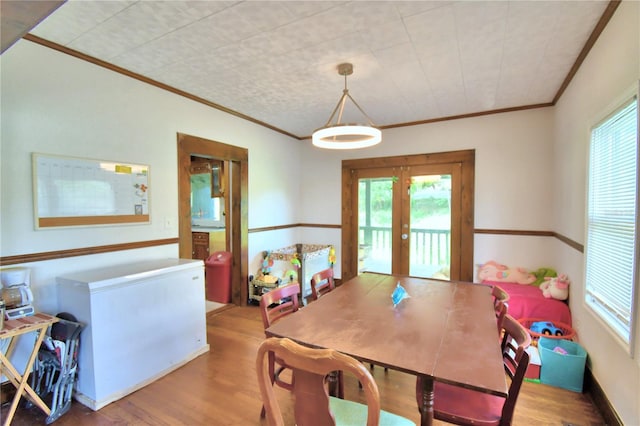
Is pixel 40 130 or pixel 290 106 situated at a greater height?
pixel 290 106

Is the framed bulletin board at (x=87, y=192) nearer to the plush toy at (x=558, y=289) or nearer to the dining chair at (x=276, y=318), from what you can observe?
the dining chair at (x=276, y=318)

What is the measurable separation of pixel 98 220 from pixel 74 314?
2.54ft

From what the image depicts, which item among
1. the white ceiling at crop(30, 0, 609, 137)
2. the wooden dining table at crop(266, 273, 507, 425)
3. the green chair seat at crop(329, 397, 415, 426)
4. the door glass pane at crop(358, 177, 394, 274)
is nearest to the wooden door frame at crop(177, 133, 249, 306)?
the white ceiling at crop(30, 0, 609, 137)

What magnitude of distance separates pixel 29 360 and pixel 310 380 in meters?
2.02

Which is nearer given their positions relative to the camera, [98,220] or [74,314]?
[74,314]

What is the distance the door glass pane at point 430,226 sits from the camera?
4.16 m

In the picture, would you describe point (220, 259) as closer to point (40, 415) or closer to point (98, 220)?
point (98, 220)

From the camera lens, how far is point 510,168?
3732mm

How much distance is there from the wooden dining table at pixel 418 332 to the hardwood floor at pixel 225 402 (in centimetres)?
77

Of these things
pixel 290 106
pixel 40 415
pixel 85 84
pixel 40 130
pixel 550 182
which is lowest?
pixel 40 415

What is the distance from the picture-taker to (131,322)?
2189 millimetres

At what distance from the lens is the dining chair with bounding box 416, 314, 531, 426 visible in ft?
4.10

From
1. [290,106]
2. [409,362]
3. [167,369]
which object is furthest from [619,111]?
[167,369]

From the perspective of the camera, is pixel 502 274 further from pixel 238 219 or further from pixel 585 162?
pixel 238 219
